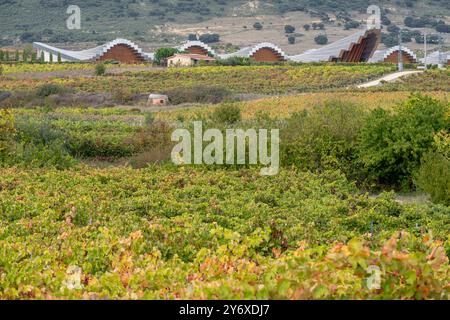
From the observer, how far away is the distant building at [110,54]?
87.8m

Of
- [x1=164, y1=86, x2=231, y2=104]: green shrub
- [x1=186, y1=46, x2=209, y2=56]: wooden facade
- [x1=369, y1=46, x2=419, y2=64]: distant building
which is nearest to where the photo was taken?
[x1=164, y1=86, x2=231, y2=104]: green shrub

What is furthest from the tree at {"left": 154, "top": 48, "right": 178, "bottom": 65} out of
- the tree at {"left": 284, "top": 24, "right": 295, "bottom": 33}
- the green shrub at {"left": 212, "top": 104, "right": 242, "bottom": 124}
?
the tree at {"left": 284, "top": 24, "right": 295, "bottom": 33}

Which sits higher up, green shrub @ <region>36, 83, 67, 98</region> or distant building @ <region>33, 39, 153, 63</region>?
green shrub @ <region>36, 83, 67, 98</region>

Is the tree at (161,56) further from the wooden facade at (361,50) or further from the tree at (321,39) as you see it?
the tree at (321,39)

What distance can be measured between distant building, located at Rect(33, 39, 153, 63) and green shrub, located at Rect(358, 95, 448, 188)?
65075 millimetres

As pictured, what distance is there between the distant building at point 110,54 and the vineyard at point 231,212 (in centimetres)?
4895

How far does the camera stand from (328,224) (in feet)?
45.7

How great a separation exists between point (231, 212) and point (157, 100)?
37.8 metres

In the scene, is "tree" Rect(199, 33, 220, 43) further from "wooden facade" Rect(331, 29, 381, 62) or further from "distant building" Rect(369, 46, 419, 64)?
"wooden facade" Rect(331, 29, 381, 62)

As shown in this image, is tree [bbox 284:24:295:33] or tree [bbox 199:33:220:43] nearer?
tree [bbox 199:33:220:43]

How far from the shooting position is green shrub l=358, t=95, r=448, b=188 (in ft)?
77.2
